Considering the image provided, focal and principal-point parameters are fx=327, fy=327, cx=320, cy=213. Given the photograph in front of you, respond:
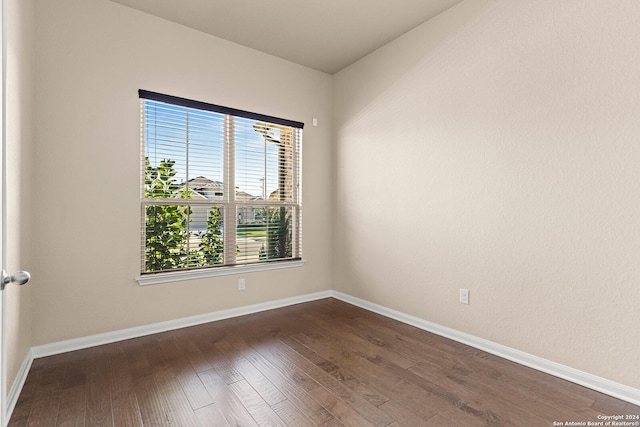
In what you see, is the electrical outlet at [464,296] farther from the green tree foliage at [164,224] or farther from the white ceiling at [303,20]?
the green tree foliage at [164,224]

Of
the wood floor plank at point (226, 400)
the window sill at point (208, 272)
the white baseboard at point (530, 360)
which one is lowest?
the wood floor plank at point (226, 400)

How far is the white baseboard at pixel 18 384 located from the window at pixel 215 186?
95 cm

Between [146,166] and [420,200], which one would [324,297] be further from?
[146,166]

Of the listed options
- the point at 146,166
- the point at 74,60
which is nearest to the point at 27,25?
the point at 74,60

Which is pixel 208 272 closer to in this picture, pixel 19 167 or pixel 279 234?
pixel 279 234

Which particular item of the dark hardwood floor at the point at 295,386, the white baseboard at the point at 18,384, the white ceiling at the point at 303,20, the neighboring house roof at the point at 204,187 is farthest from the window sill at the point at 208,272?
the white ceiling at the point at 303,20

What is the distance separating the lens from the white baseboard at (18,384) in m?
1.79

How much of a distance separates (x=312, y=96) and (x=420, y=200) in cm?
194

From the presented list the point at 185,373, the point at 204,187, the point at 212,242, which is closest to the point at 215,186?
the point at 204,187

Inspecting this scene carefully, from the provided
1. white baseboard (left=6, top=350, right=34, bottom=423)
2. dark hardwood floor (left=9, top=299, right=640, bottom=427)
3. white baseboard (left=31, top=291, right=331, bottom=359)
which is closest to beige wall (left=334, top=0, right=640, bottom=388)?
dark hardwood floor (left=9, top=299, right=640, bottom=427)

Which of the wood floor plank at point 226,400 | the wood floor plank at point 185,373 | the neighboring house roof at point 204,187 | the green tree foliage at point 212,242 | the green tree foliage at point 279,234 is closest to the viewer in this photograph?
the wood floor plank at point 226,400

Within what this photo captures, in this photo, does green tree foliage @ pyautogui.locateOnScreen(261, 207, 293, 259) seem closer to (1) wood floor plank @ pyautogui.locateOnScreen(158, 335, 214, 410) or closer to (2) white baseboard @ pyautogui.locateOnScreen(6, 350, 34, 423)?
(1) wood floor plank @ pyautogui.locateOnScreen(158, 335, 214, 410)

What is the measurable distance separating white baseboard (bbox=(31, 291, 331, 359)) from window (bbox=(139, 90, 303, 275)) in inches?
19.1

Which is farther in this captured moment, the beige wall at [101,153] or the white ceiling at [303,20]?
the white ceiling at [303,20]
